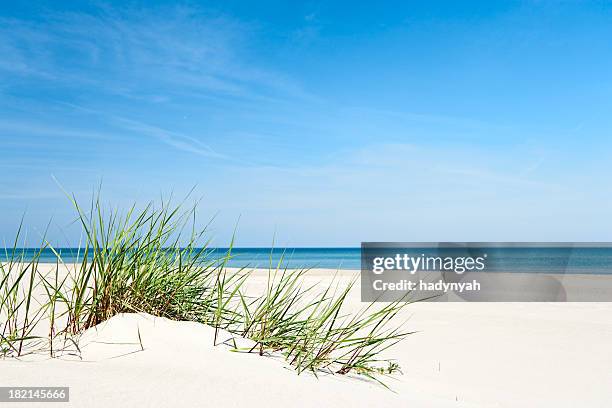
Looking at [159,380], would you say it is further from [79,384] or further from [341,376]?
[341,376]

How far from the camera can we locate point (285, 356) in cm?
238

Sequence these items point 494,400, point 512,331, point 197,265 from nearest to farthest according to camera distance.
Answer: point 494,400
point 197,265
point 512,331

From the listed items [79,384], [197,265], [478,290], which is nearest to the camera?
[79,384]

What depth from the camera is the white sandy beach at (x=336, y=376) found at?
5.58 ft

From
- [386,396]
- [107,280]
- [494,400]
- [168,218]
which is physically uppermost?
[168,218]

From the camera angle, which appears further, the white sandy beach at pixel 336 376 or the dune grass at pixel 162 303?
the dune grass at pixel 162 303

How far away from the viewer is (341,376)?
7.75ft

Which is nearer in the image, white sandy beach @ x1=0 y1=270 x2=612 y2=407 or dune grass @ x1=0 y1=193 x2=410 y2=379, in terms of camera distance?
white sandy beach @ x1=0 y1=270 x2=612 y2=407

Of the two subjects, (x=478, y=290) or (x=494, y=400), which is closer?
(x=494, y=400)

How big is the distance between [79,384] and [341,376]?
114 cm

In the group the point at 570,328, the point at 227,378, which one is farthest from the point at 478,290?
the point at 227,378

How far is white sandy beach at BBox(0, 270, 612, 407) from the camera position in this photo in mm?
1700

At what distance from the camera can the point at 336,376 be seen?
231 centimetres

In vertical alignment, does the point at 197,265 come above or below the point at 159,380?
above
